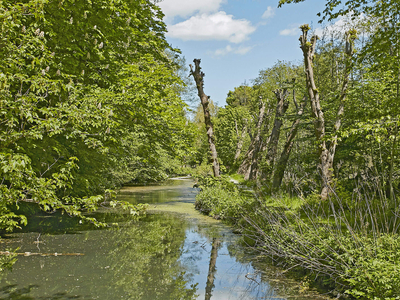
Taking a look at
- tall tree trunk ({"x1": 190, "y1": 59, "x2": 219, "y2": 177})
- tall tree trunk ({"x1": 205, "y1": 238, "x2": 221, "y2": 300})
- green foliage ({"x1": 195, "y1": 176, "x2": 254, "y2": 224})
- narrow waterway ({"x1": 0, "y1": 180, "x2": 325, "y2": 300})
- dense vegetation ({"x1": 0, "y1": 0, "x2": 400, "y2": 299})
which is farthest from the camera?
tall tree trunk ({"x1": 190, "y1": 59, "x2": 219, "y2": 177})

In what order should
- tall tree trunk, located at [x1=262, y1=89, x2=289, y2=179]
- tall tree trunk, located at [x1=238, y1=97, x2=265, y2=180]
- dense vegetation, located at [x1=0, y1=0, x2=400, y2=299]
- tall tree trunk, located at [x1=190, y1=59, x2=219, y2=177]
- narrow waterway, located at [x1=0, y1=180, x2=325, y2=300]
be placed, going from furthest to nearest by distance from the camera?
tall tree trunk, located at [x1=238, y1=97, x2=265, y2=180] → tall tree trunk, located at [x1=262, y1=89, x2=289, y2=179] → tall tree trunk, located at [x1=190, y1=59, x2=219, y2=177] → narrow waterway, located at [x1=0, y1=180, x2=325, y2=300] → dense vegetation, located at [x1=0, y1=0, x2=400, y2=299]

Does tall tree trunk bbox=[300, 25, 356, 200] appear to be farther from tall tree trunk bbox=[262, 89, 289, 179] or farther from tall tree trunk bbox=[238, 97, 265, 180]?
tall tree trunk bbox=[238, 97, 265, 180]

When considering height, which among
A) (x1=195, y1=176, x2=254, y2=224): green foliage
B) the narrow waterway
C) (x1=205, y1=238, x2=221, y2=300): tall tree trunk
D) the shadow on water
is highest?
(x1=195, y1=176, x2=254, y2=224): green foliage

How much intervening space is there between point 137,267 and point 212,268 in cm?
169

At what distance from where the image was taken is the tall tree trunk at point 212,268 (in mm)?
6392

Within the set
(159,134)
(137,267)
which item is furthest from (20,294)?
(159,134)

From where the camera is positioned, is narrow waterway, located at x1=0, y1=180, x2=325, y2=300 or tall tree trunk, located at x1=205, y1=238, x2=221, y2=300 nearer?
narrow waterway, located at x1=0, y1=180, x2=325, y2=300

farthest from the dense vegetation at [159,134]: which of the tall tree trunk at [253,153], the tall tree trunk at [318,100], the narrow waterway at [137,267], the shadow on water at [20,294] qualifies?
the tall tree trunk at [253,153]

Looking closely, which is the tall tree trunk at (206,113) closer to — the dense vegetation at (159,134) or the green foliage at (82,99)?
the dense vegetation at (159,134)

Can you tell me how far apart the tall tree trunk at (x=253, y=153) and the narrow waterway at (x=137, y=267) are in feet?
37.9

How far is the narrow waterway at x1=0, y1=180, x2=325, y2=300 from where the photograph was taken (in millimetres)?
6078

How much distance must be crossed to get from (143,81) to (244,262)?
614 cm

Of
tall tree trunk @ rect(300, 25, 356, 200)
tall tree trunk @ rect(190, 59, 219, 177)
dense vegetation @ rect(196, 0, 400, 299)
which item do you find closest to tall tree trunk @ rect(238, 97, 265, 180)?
dense vegetation @ rect(196, 0, 400, 299)

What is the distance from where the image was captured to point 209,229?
1177 cm
